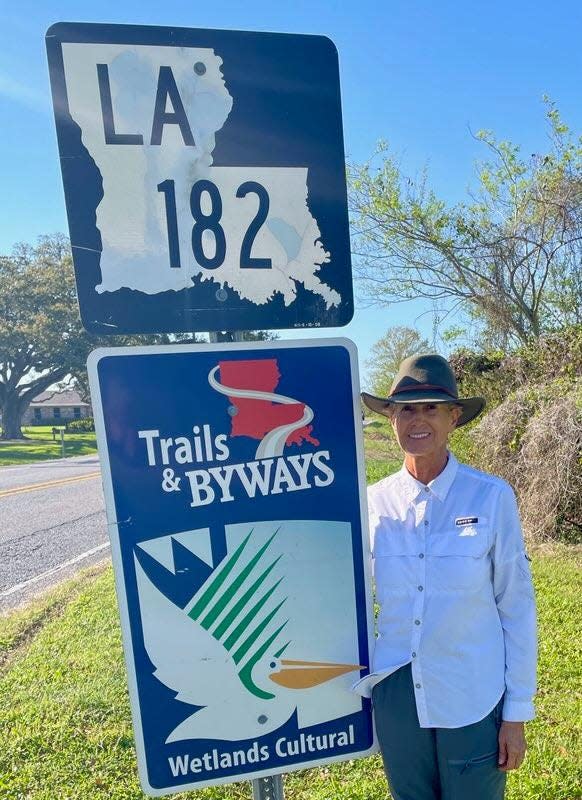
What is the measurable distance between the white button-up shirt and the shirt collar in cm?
4

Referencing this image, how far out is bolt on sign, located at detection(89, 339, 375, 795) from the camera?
1.45 meters

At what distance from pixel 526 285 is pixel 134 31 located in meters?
10.7

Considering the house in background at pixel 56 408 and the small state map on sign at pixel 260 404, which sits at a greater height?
the small state map on sign at pixel 260 404

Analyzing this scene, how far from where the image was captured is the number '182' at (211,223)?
1.47 meters

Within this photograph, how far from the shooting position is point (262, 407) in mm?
1513

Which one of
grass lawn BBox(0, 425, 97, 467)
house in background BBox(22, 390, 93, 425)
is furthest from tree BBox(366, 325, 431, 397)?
house in background BBox(22, 390, 93, 425)

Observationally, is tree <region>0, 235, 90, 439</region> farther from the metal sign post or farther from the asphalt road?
the metal sign post

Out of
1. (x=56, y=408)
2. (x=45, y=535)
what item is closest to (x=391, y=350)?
(x=45, y=535)

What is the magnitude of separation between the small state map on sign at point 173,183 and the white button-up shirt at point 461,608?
0.85 m

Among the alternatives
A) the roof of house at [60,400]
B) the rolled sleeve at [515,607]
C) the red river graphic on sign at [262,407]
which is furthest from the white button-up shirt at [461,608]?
the roof of house at [60,400]

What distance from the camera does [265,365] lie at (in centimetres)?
152

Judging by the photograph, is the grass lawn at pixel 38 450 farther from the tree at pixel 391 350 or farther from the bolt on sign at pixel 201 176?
the bolt on sign at pixel 201 176

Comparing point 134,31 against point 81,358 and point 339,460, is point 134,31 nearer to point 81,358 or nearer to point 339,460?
point 339,460

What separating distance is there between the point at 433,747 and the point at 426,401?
1.01m
